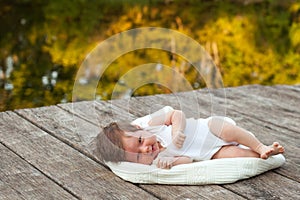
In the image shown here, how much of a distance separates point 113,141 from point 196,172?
34 centimetres

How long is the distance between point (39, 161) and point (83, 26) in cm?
691

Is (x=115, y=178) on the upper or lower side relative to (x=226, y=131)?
lower

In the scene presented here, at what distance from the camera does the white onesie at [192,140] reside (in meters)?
2.56

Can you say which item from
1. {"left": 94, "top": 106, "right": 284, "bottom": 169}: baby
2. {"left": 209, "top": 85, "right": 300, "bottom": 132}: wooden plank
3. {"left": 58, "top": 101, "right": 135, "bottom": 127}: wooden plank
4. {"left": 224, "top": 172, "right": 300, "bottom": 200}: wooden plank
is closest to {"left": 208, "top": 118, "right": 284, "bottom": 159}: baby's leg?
{"left": 94, "top": 106, "right": 284, "bottom": 169}: baby

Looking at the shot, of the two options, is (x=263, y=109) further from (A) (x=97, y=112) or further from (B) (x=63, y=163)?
(B) (x=63, y=163)

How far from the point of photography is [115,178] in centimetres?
254

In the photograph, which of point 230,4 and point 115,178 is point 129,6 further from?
point 115,178

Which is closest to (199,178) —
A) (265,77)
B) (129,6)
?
(265,77)

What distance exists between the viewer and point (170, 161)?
2521 millimetres

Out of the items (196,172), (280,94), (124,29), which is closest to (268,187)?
(196,172)

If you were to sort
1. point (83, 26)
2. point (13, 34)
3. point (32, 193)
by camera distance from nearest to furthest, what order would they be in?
1. point (32, 193)
2. point (13, 34)
3. point (83, 26)

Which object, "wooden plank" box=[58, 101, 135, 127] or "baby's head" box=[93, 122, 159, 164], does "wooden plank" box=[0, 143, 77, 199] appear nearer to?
"baby's head" box=[93, 122, 159, 164]

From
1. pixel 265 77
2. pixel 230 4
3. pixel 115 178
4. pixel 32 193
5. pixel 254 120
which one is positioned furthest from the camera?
pixel 230 4

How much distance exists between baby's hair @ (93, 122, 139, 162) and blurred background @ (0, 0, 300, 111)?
0.24 metres
